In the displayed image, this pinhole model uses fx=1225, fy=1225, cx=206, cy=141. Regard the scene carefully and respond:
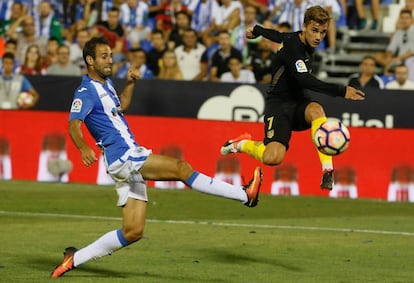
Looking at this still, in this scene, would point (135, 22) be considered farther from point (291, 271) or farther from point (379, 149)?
point (291, 271)

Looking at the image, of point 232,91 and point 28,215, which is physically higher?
point 232,91

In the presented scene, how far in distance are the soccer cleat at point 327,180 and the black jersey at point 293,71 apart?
88cm

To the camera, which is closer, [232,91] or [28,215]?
[28,215]

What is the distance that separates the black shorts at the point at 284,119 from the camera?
12930mm

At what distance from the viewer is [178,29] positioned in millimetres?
24203

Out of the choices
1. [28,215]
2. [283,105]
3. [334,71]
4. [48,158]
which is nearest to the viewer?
[283,105]

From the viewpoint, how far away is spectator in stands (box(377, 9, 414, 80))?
22.4 metres

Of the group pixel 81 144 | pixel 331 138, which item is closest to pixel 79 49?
pixel 331 138

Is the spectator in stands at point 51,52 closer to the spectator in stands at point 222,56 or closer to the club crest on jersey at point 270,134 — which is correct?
the spectator in stands at point 222,56

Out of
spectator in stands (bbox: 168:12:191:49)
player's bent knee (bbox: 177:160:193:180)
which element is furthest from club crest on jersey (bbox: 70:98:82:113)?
spectator in stands (bbox: 168:12:191:49)

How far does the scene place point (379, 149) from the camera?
19.6 meters

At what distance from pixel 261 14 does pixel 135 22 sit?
2.59 metres

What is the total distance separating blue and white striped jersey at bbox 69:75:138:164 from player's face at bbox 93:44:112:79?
117mm

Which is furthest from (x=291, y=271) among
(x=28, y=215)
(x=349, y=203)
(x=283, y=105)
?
(x=349, y=203)
